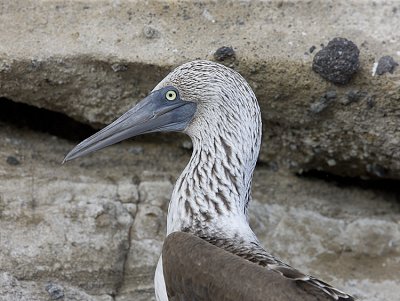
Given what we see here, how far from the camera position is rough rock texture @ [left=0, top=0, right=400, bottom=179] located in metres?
6.78

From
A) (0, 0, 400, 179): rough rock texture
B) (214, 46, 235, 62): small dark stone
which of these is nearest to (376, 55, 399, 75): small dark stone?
(0, 0, 400, 179): rough rock texture

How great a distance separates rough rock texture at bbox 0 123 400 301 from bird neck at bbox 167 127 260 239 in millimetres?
852

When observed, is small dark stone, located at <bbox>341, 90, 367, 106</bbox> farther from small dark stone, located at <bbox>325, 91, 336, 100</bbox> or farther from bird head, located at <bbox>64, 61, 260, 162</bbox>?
bird head, located at <bbox>64, 61, 260, 162</bbox>

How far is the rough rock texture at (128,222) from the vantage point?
6551mm

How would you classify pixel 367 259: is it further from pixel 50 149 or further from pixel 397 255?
pixel 50 149

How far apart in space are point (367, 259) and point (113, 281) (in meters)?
1.72

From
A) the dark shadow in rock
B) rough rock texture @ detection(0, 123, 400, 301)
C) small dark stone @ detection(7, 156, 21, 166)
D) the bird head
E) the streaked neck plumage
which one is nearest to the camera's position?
the streaked neck plumage

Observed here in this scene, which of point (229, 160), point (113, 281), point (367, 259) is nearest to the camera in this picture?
point (229, 160)

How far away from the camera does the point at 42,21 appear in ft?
23.0

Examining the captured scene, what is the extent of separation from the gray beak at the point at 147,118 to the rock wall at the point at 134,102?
0.72 metres

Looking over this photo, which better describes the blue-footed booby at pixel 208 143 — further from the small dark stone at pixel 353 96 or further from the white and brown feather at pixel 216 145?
the small dark stone at pixel 353 96

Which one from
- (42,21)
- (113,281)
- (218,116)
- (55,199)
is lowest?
(113,281)

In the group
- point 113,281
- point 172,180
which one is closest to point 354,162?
point 172,180

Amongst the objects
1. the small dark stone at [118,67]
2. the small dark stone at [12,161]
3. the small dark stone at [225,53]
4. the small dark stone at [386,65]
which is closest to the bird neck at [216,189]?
the small dark stone at [225,53]
